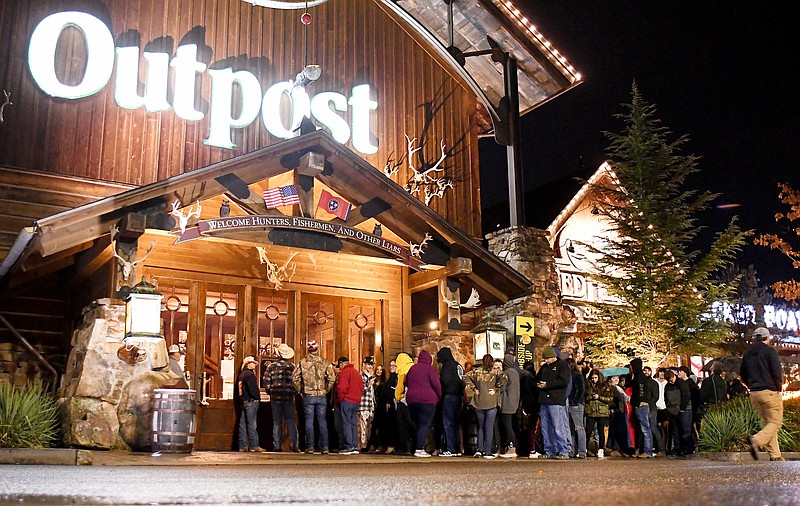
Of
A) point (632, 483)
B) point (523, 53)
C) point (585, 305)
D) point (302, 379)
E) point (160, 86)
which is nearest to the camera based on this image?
point (632, 483)

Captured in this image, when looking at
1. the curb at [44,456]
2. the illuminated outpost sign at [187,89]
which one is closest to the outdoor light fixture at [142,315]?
the curb at [44,456]

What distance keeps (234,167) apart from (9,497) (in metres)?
8.50

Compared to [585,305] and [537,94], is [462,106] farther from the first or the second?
[585,305]

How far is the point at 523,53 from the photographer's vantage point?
789 inches

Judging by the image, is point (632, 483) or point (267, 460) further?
point (267, 460)

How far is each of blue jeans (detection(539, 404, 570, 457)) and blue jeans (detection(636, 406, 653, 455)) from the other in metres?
2.54

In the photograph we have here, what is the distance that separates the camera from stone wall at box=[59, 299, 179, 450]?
11555mm

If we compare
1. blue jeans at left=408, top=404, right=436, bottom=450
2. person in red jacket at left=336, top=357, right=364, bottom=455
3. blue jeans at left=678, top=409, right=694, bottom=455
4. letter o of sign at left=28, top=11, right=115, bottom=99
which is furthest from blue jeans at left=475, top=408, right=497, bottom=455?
letter o of sign at left=28, top=11, right=115, bottom=99

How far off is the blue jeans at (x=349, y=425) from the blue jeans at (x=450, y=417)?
4.88 feet

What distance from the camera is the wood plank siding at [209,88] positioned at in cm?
1466

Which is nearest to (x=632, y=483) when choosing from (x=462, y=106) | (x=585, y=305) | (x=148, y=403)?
(x=148, y=403)

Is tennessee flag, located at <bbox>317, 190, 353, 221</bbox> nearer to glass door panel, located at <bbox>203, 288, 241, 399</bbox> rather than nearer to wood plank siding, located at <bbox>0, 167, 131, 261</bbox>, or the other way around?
glass door panel, located at <bbox>203, 288, 241, 399</bbox>

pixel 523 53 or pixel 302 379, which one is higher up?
pixel 523 53

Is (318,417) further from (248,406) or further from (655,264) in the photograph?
(655,264)
